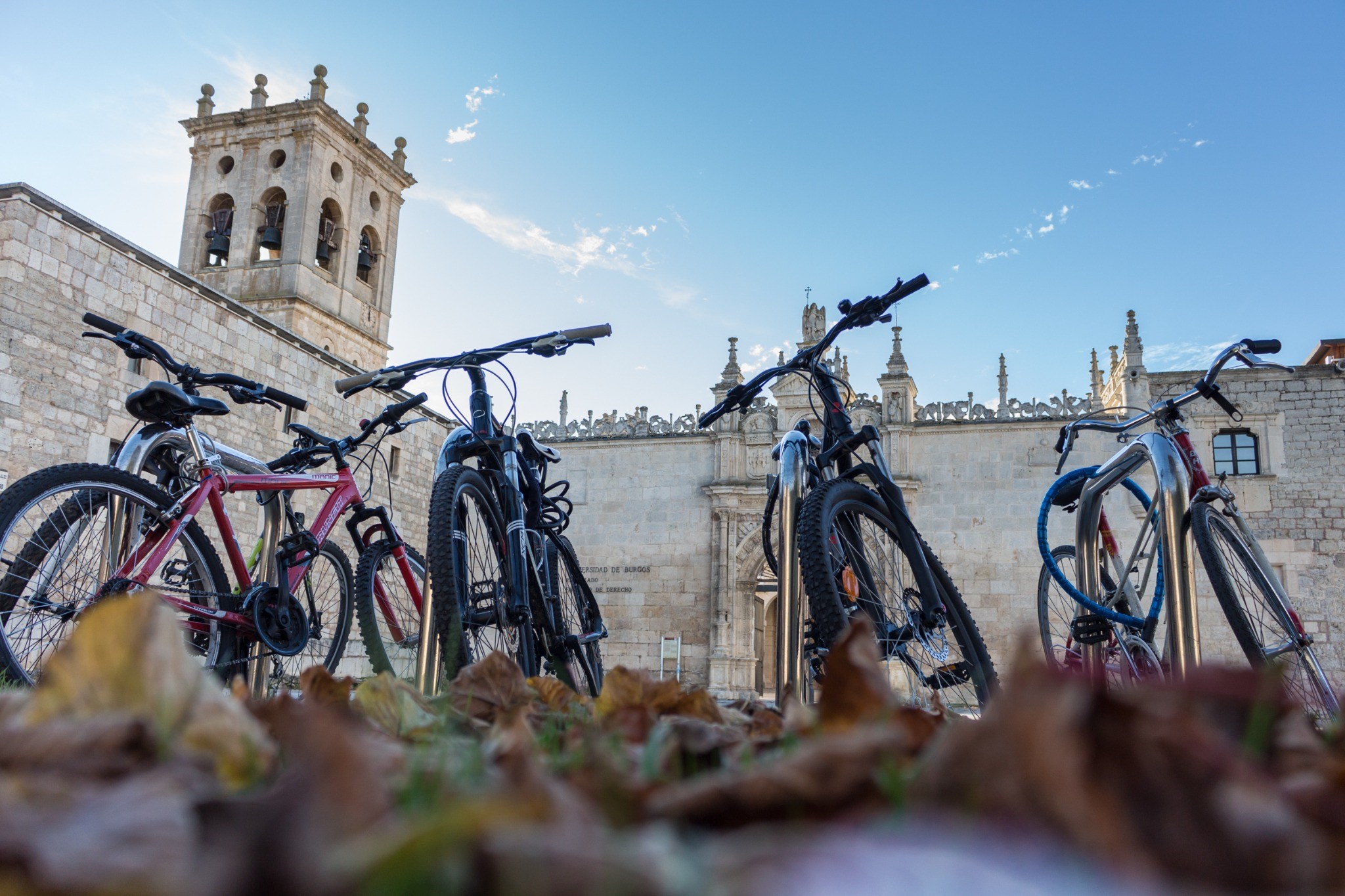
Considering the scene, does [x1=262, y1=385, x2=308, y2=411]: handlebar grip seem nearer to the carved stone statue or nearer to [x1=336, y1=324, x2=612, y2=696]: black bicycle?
[x1=336, y1=324, x2=612, y2=696]: black bicycle

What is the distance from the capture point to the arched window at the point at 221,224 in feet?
81.5

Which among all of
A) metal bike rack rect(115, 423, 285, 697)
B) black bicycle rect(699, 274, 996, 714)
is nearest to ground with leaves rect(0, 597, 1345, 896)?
black bicycle rect(699, 274, 996, 714)

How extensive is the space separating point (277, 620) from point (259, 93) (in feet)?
89.3

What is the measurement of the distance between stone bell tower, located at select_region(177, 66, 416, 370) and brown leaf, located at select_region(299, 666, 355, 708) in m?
23.9

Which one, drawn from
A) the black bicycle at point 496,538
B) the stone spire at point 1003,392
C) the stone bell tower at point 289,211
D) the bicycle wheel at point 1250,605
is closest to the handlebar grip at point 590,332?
the black bicycle at point 496,538

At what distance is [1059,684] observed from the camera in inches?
19.0

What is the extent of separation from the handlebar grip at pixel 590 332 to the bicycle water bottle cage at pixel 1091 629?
2.26 metres

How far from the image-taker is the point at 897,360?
1916 cm

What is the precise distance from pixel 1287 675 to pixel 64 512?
4.19 m

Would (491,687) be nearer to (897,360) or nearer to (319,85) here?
(897,360)

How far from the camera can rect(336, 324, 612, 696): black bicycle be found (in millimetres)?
3033

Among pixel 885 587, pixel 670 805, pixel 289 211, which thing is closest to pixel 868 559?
pixel 885 587

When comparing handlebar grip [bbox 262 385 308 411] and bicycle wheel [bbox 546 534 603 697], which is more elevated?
handlebar grip [bbox 262 385 308 411]

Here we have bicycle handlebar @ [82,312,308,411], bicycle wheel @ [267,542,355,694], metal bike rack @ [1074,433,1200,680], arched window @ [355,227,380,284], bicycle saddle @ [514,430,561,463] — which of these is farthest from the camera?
arched window @ [355,227,380,284]
